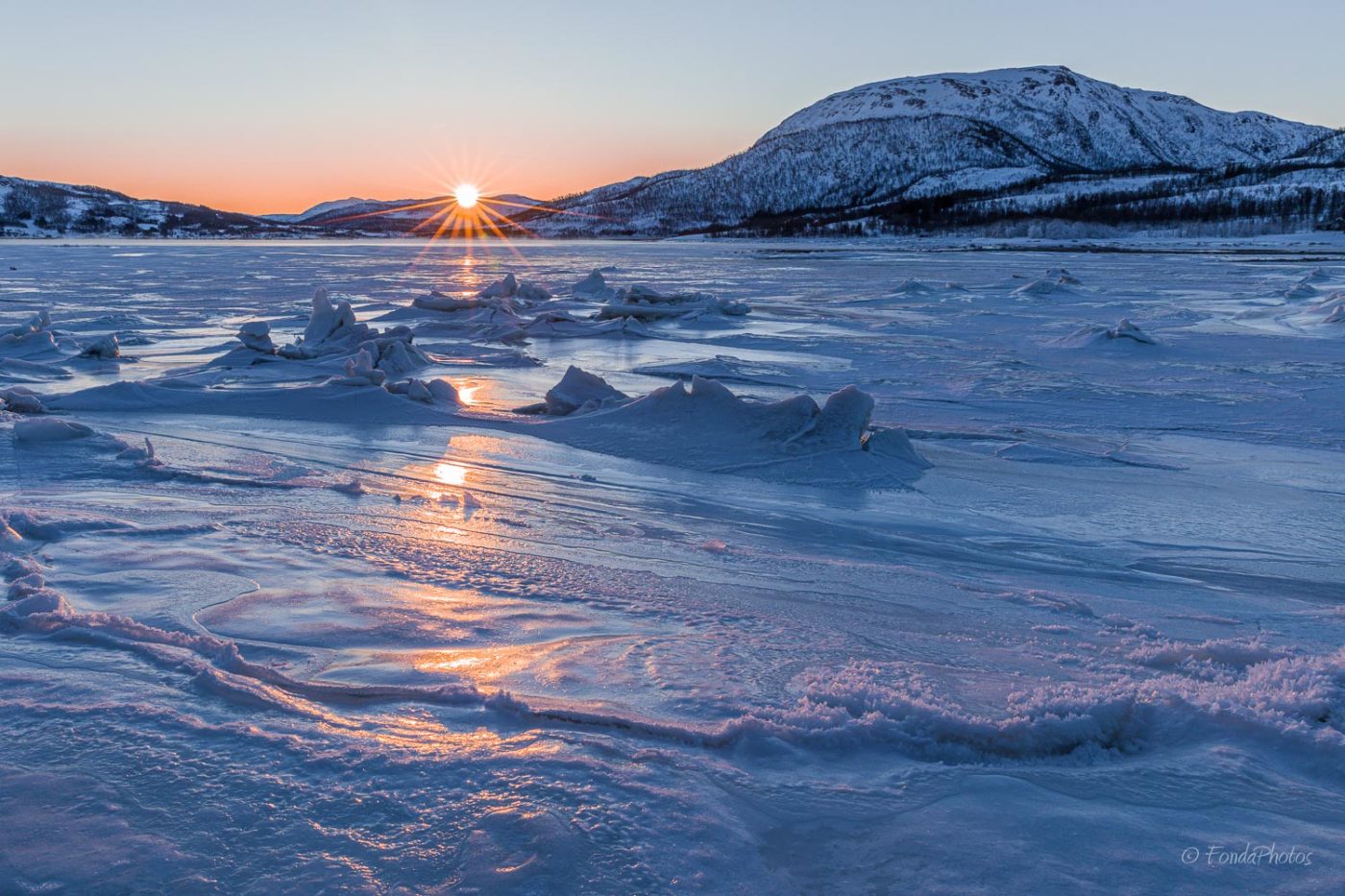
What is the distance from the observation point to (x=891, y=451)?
18.3 feet

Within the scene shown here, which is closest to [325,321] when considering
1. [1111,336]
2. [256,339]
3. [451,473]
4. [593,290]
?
[256,339]

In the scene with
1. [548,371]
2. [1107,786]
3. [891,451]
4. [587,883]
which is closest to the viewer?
[587,883]

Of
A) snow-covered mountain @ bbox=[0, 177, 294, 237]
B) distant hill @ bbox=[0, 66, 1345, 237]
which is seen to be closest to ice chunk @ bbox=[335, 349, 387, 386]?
distant hill @ bbox=[0, 66, 1345, 237]

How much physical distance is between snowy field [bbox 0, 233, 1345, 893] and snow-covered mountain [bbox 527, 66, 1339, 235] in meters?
113

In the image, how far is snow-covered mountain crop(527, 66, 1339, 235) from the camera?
5448 inches

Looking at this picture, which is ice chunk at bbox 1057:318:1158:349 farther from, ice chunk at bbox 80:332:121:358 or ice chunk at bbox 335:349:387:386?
ice chunk at bbox 80:332:121:358

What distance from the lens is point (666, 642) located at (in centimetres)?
294

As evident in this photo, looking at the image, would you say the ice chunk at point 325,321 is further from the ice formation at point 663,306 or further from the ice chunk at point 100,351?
the ice formation at point 663,306

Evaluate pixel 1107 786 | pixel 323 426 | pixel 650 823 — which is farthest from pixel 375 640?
pixel 323 426

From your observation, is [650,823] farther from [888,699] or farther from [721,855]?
[888,699]

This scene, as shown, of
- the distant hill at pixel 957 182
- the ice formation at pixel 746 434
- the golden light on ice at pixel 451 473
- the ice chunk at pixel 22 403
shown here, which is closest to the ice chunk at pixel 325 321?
the ice chunk at pixel 22 403

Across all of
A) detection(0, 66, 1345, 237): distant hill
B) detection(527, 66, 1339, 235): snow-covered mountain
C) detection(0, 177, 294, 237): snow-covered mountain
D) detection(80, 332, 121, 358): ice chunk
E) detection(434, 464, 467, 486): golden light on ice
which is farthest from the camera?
detection(527, 66, 1339, 235): snow-covered mountain

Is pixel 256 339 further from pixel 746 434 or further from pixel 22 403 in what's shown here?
pixel 746 434

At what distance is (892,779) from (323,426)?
548cm
